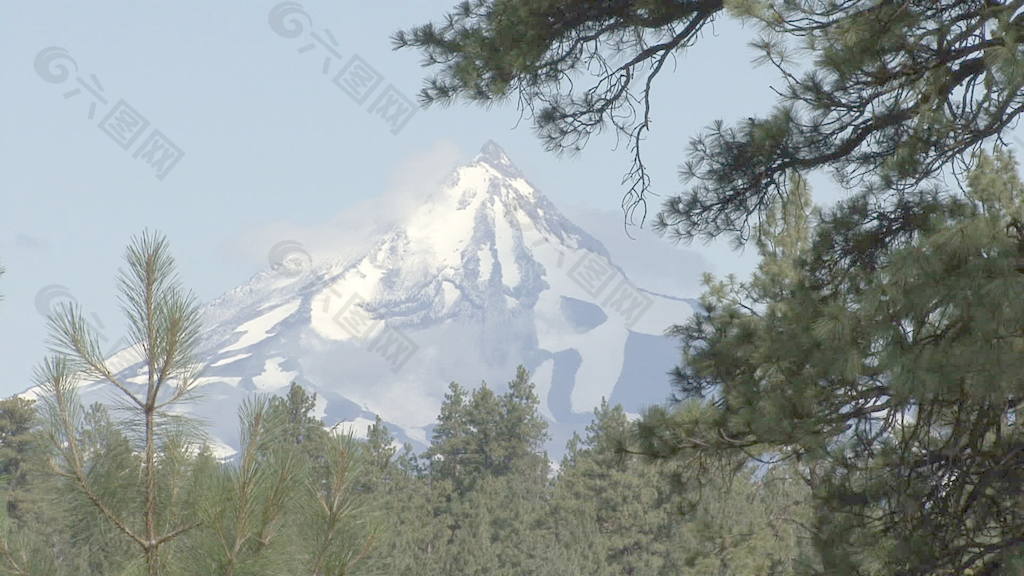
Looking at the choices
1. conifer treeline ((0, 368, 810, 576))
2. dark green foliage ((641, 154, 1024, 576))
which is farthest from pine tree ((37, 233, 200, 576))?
dark green foliage ((641, 154, 1024, 576))

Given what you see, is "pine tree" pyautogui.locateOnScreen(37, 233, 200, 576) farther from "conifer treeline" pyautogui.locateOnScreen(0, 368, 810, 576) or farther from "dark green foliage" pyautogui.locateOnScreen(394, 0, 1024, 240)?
"dark green foliage" pyautogui.locateOnScreen(394, 0, 1024, 240)

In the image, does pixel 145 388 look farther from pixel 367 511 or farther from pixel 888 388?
pixel 888 388

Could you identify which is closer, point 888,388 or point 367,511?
point 367,511

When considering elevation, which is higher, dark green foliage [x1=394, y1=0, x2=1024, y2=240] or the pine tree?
dark green foliage [x1=394, y1=0, x2=1024, y2=240]

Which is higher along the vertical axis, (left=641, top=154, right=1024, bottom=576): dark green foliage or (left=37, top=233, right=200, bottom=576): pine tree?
(left=641, top=154, right=1024, bottom=576): dark green foliage

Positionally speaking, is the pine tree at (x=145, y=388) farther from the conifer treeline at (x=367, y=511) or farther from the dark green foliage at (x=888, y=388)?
the dark green foliage at (x=888, y=388)

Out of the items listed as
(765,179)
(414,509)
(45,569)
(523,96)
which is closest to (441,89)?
(523,96)

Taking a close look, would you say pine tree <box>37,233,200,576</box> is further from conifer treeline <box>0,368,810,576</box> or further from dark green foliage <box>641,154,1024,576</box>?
dark green foliage <box>641,154,1024,576</box>

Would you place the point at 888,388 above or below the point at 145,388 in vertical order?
above

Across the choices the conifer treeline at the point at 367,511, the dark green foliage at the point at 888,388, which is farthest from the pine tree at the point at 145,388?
the dark green foliage at the point at 888,388

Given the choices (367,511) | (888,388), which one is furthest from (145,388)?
(888,388)

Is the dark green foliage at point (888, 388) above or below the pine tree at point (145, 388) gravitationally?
above

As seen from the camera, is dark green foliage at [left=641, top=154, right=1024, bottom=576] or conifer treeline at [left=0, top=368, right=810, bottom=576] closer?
conifer treeline at [left=0, top=368, right=810, bottom=576]

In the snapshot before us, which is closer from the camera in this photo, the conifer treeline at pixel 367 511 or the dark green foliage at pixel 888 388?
the conifer treeline at pixel 367 511
